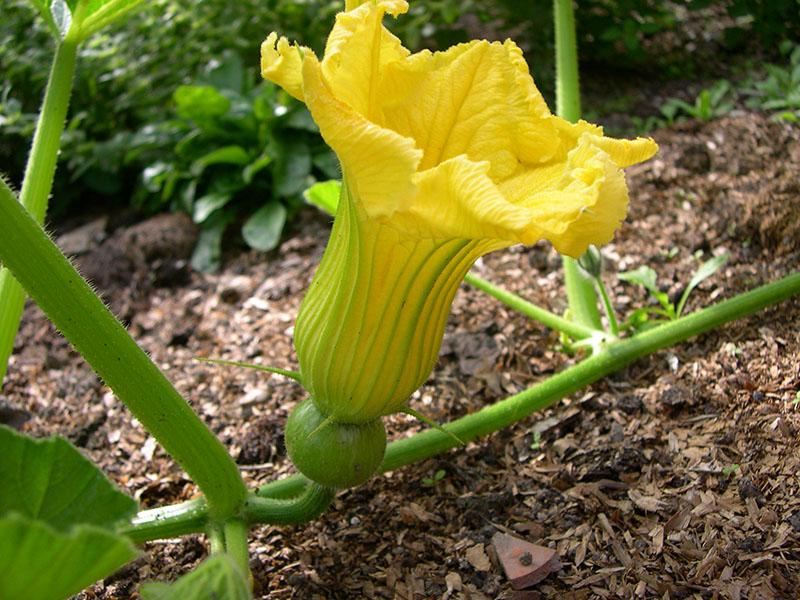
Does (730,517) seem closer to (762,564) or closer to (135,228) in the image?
(762,564)

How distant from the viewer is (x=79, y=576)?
3.15 feet

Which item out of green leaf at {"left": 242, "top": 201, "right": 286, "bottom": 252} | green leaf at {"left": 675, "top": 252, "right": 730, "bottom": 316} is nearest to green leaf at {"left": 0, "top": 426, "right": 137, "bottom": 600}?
green leaf at {"left": 675, "top": 252, "right": 730, "bottom": 316}

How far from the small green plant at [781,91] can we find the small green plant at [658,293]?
76 cm

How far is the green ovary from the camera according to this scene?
3.96 ft

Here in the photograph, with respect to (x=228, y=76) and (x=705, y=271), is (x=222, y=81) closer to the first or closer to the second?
(x=228, y=76)

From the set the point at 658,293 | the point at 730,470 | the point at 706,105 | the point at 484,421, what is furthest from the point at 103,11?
the point at 706,105

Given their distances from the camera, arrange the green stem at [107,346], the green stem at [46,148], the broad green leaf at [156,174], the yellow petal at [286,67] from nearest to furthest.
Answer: the yellow petal at [286,67]
the green stem at [107,346]
the green stem at [46,148]
the broad green leaf at [156,174]

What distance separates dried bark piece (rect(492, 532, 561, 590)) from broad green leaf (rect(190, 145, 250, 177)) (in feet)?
5.60

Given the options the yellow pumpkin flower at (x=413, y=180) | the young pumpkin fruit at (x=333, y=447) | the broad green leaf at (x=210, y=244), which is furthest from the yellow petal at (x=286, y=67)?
the broad green leaf at (x=210, y=244)

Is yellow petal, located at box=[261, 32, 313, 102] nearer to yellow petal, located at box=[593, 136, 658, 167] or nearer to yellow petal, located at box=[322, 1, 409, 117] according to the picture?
yellow petal, located at box=[322, 1, 409, 117]

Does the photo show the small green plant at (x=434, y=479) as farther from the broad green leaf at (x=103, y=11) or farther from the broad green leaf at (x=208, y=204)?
the broad green leaf at (x=208, y=204)

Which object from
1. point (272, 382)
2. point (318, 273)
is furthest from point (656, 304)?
point (318, 273)

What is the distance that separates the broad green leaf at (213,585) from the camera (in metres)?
1.04

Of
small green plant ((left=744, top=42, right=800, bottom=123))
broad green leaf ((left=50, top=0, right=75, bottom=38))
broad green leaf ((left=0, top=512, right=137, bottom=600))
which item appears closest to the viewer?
broad green leaf ((left=0, top=512, right=137, bottom=600))
